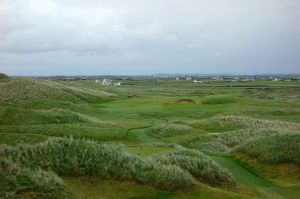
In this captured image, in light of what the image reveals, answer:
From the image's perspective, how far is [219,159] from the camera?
20.5 m

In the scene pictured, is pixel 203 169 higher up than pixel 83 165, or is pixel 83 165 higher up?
pixel 83 165

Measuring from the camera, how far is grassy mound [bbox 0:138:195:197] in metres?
11.9

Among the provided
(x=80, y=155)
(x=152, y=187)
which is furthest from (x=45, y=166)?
(x=152, y=187)

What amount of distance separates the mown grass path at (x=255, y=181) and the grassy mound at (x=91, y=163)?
12.6ft

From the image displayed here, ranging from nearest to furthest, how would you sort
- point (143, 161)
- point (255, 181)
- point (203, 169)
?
1. point (143, 161)
2. point (203, 169)
3. point (255, 181)

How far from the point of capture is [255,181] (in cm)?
1741

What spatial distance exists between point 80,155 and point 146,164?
2043 millimetres

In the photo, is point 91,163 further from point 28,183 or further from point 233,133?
point 233,133

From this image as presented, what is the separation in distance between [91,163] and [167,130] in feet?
68.9

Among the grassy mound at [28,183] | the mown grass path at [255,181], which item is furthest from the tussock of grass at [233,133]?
the grassy mound at [28,183]

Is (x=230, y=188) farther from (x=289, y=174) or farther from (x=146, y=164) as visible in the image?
(x=289, y=174)

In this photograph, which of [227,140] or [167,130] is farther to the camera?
[167,130]

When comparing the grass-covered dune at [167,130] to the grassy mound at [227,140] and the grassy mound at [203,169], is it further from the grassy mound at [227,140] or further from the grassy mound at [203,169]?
the grassy mound at [203,169]

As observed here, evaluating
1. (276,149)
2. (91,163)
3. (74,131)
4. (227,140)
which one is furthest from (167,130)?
(91,163)
